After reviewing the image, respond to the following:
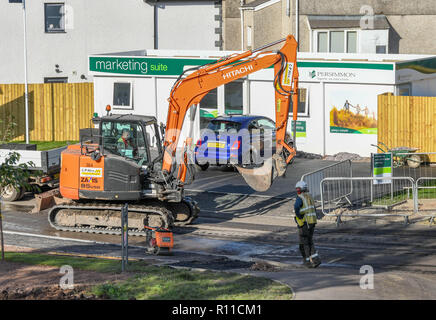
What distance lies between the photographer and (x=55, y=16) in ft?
122

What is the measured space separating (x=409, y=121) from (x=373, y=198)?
7.28 meters

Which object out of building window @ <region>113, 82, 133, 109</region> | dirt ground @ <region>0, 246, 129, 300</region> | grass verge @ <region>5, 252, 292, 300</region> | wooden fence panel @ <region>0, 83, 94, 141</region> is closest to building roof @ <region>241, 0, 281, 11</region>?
building window @ <region>113, 82, 133, 109</region>

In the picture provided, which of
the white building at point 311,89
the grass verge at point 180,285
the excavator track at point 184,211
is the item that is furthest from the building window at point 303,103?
the grass verge at point 180,285

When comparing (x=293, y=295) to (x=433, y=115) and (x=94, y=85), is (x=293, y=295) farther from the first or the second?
(x=94, y=85)

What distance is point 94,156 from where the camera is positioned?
19.0 meters

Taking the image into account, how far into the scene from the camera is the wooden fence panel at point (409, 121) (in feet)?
90.9

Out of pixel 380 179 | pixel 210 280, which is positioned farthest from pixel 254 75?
pixel 210 280

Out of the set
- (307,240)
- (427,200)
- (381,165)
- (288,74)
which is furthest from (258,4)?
(307,240)

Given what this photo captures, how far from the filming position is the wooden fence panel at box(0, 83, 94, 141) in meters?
33.4

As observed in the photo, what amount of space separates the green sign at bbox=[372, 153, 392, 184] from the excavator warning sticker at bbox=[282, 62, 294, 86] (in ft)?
12.0

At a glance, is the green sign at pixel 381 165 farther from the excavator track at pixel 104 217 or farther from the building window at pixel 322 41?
the building window at pixel 322 41

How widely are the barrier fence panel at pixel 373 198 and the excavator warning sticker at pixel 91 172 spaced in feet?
18.5

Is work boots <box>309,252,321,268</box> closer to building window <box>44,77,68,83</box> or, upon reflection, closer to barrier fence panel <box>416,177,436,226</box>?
barrier fence panel <box>416,177,436,226</box>

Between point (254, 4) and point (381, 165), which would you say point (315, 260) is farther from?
point (254, 4)
